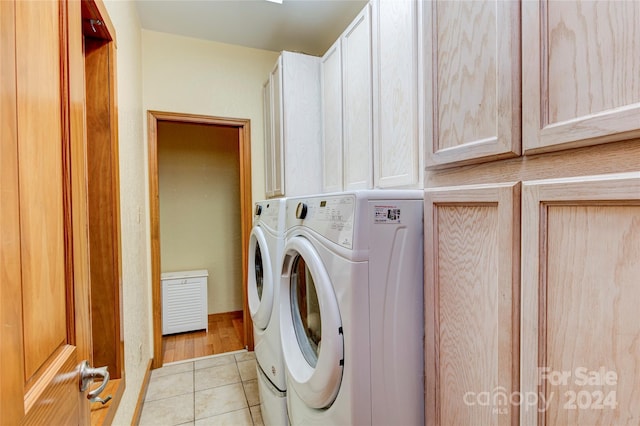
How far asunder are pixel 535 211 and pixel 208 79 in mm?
2631

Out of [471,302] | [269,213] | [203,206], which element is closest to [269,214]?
[269,213]

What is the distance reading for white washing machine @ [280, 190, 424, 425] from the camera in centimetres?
90

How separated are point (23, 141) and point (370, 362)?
36.6 inches

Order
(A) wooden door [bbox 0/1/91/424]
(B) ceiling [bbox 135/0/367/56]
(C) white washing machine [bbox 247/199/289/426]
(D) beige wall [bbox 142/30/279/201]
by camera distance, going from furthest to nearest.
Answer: (D) beige wall [bbox 142/30/279/201]
(B) ceiling [bbox 135/0/367/56]
(C) white washing machine [bbox 247/199/289/426]
(A) wooden door [bbox 0/1/91/424]

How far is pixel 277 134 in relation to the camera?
93.1 inches

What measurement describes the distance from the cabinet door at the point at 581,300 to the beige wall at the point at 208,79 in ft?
7.65

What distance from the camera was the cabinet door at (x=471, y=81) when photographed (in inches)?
26.7

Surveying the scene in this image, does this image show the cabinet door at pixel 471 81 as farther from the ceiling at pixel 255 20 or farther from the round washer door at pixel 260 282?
the ceiling at pixel 255 20

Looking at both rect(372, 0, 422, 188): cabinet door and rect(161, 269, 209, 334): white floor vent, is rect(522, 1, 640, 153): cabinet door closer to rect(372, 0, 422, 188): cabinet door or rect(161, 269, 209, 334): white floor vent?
rect(372, 0, 422, 188): cabinet door

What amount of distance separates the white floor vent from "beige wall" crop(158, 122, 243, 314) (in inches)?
13.2

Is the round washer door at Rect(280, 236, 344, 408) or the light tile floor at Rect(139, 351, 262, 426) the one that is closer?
the round washer door at Rect(280, 236, 344, 408)

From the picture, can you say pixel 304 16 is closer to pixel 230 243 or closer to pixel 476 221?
pixel 476 221

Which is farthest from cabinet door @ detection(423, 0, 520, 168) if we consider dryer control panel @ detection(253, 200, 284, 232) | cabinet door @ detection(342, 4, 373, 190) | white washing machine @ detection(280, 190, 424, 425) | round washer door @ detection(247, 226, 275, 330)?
round washer door @ detection(247, 226, 275, 330)

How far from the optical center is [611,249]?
52 cm
